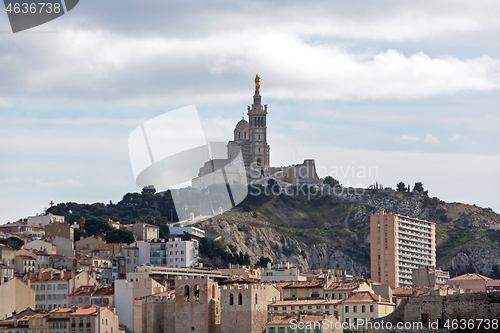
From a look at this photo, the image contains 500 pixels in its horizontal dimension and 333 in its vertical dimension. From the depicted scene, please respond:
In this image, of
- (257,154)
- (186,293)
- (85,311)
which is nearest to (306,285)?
(186,293)

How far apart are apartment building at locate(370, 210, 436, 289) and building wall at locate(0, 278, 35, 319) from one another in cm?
5342

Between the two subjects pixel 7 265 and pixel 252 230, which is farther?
pixel 252 230

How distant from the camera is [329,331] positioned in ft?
209

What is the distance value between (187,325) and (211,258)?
170 feet

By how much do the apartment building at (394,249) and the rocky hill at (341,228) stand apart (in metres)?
10.8

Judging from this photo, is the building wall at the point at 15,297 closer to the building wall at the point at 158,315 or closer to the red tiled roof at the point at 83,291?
the red tiled roof at the point at 83,291

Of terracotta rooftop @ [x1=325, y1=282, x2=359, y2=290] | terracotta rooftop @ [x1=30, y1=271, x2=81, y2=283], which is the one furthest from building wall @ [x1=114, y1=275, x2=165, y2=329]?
terracotta rooftop @ [x1=325, y1=282, x2=359, y2=290]

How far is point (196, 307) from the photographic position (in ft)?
233

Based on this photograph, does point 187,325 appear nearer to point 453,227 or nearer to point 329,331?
point 329,331

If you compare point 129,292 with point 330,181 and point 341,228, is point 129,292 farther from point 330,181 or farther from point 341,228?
point 330,181

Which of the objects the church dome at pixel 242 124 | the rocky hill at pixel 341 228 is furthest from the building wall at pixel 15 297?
the church dome at pixel 242 124

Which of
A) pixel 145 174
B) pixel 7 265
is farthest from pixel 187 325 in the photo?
pixel 7 265

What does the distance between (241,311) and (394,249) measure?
65.2m

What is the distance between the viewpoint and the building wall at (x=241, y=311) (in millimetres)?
68062
